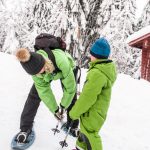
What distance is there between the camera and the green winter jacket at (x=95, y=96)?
14.5ft

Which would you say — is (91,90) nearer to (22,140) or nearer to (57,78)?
(57,78)

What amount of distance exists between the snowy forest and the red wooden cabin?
14.5 ft

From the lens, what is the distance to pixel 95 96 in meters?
4.43

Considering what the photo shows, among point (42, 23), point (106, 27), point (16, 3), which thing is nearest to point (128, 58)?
point (106, 27)

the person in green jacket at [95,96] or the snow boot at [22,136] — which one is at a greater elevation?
the person in green jacket at [95,96]

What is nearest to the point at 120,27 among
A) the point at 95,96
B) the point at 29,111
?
the point at 29,111

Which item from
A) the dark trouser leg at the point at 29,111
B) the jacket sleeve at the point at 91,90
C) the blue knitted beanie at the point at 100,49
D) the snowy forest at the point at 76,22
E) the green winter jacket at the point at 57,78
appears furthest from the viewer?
the snowy forest at the point at 76,22

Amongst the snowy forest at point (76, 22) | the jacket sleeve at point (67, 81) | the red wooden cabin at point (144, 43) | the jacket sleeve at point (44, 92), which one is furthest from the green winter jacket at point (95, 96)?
the snowy forest at point (76, 22)

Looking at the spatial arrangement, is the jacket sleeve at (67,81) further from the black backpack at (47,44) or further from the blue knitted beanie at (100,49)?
the blue knitted beanie at (100,49)

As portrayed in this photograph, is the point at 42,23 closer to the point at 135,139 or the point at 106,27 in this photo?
the point at 106,27

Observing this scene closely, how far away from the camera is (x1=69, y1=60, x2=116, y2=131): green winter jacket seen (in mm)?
4410

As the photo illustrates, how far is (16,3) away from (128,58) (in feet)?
34.0

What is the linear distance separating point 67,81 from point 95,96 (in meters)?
0.67

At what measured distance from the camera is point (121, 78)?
461 inches
